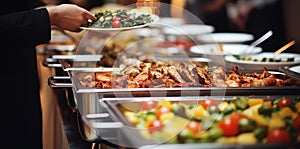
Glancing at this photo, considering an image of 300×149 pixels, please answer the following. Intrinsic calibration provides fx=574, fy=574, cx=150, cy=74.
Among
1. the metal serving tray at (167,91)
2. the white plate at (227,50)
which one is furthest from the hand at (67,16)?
the white plate at (227,50)

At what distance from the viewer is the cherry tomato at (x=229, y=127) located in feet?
4.98

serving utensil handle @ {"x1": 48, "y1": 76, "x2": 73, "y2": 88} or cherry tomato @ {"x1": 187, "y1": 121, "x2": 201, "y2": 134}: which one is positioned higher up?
serving utensil handle @ {"x1": 48, "y1": 76, "x2": 73, "y2": 88}

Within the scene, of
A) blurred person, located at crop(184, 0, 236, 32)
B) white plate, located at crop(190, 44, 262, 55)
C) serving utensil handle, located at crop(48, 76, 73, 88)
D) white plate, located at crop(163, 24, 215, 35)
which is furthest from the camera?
blurred person, located at crop(184, 0, 236, 32)

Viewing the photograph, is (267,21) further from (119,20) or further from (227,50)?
(119,20)

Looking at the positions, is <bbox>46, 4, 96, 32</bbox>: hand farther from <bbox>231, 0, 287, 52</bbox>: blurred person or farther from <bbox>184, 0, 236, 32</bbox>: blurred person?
<bbox>184, 0, 236, 32</bbox>: blurred person

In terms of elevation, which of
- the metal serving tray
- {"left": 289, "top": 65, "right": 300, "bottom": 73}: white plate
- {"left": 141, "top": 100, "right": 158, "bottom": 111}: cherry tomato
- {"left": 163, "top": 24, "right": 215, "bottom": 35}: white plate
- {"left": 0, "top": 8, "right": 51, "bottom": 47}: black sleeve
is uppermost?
{"left": 0, "top": 8, "right": 51, "bottom": 47}: black sleeve

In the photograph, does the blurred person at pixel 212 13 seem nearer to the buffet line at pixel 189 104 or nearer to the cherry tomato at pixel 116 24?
the buffet line at pixel 189 104

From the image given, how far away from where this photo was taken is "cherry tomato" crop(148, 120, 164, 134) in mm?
1543

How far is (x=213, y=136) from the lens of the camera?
1491 mm

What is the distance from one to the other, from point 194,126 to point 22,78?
1193 mm

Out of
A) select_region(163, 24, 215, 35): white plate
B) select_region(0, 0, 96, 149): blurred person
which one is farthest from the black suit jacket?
select_region(163, 24, 215, 35): white plate

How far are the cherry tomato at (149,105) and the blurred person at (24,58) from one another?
2.11ft

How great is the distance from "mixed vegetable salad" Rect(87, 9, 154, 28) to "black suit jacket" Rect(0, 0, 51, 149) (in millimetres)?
230

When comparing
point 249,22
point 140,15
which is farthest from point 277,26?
point 140,15
